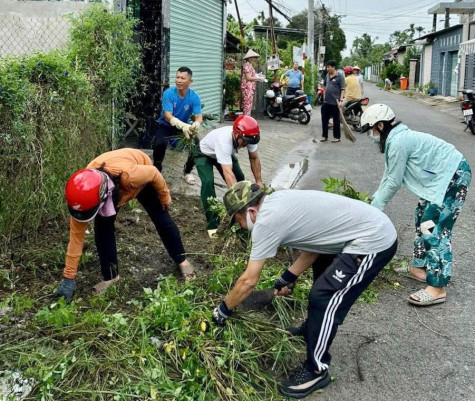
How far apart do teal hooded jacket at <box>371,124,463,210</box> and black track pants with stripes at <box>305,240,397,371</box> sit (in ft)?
4.84

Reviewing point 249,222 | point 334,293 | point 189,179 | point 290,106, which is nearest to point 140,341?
point 249,222

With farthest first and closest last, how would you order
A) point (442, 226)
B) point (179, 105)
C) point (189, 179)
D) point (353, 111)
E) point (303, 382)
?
point (353, 111) → point (189, 179) → point (179, 105) → point (442, 226) → point (303, 382)

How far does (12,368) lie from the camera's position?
345cm

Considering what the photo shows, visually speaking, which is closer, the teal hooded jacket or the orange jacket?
the orange jacket

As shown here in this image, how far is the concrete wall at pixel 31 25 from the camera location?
7.94 meters

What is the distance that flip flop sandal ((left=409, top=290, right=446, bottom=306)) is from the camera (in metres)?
4.97

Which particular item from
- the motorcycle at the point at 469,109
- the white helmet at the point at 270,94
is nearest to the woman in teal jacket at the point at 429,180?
the motorcycle at the point at 469,109

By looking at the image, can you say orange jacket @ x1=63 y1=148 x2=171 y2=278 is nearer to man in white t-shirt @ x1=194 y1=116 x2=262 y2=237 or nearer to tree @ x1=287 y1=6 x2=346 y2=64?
man in white t-shirt @ x1=194 y1=116 x2=262 y2=237

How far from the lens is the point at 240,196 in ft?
11.5

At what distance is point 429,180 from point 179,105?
3994 mm

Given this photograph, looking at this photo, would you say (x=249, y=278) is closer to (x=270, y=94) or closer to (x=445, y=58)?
(x=270, y=94)

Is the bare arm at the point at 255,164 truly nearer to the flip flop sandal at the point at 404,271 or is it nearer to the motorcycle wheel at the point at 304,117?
the flip flop sandal at the point at 404,271

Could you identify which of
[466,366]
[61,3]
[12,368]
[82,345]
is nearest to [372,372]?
[466,366]

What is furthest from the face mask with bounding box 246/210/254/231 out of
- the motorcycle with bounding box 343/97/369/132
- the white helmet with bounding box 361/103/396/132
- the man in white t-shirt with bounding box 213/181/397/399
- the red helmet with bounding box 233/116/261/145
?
the motorcycle with bounding box 343/97/369/132
